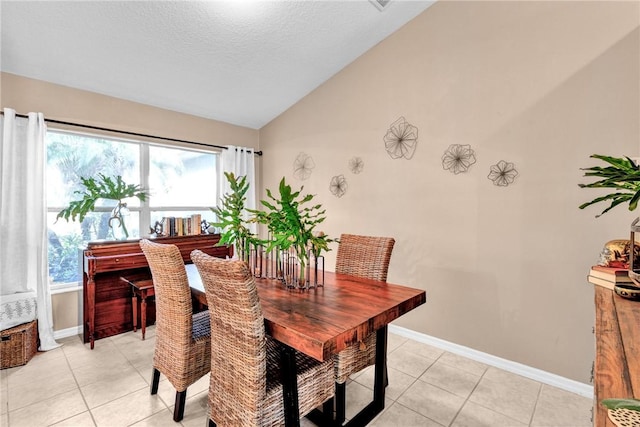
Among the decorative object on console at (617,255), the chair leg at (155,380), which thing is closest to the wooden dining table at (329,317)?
the chair leg at (155,380)

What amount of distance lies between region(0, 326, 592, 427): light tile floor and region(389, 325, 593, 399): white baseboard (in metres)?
0.05

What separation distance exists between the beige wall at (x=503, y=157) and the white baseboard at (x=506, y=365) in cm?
5

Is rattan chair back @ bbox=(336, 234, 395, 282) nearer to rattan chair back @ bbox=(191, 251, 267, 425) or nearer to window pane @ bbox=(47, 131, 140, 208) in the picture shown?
rattan chair back @ bbox=(191, 251, 267, 425)

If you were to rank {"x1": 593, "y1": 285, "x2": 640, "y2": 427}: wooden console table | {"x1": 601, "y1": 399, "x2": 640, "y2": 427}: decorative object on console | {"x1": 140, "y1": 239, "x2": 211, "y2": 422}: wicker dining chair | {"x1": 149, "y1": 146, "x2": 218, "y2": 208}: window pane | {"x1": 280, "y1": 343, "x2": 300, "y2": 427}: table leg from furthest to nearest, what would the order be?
{"x1": 149, "y1": 146, "x2": 218, "y2": 208}: window pane < {"x1": 140, "y1": 239, "x2": 211, "y2": 422}: wicker dining chair < {"x1": 280, "y1": 343, "x2": 300, "y2": 427}: table leg < {"x1": 593, "y1": 285, "x2": 640, "y2": 427}: wooden console table < {"x1": 601, "y1": 399, "x2": 640, "y2": 427}: decorative object on console

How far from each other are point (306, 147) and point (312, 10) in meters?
1.59

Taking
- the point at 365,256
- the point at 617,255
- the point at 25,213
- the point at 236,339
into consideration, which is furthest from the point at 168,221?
the point at 617,255

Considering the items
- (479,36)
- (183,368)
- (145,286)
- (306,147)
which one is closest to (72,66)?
(145,286)

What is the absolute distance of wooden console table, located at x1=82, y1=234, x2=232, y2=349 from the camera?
106 inches

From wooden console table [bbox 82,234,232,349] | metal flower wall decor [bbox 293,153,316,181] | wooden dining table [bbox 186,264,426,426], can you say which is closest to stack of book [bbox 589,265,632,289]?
wooden dining table [bbox 186,264,426,426]

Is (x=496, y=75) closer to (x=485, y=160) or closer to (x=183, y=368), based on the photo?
(x=485, y=160)

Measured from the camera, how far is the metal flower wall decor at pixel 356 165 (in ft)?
10.9

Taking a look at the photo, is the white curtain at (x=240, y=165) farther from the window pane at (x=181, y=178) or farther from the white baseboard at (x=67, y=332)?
the white baseboard at (x=67, y=332)

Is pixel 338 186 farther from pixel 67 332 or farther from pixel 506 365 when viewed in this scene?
pixel 67 332

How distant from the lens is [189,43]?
2650 mm
